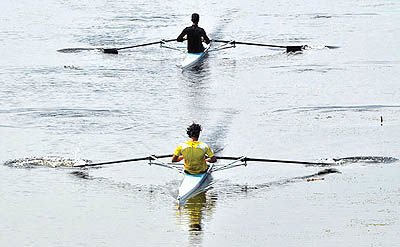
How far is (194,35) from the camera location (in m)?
39.4

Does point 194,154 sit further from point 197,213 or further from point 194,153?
point 197,213

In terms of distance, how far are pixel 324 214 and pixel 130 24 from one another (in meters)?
34.2

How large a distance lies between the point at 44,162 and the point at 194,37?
14.3 metres

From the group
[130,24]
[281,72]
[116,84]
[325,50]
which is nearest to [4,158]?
[116,84]

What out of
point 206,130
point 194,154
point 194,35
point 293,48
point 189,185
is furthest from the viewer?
point 293,48

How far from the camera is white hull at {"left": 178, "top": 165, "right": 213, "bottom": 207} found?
2270cm

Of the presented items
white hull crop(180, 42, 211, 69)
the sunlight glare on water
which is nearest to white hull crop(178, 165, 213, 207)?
the sunlight glare on water

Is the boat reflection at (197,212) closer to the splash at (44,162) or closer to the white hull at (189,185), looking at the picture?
the white hull at (189,185)

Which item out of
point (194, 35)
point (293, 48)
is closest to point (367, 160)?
point (194, 35)

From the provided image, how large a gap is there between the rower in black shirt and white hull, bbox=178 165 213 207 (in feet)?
51.6

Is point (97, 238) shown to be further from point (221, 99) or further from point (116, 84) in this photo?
point (116, 84)

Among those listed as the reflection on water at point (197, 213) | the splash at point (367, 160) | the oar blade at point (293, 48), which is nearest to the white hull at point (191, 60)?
the oar blade at point (293, 48)

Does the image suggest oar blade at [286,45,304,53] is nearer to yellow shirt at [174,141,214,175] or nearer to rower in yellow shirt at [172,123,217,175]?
rower in yellow shirt at [172,123,217,175]

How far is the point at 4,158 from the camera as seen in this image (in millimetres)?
27109
